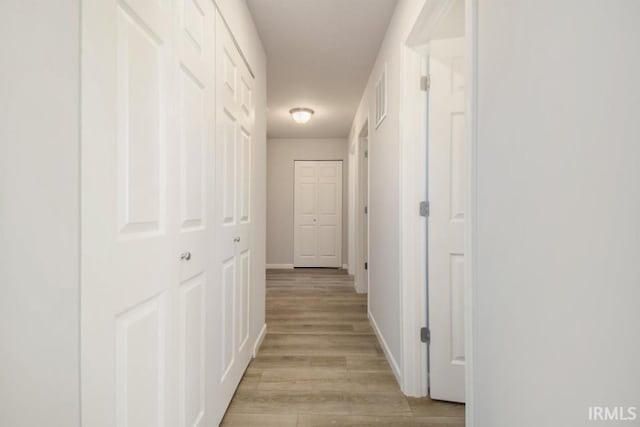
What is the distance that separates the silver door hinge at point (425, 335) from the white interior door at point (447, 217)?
0.04 meters

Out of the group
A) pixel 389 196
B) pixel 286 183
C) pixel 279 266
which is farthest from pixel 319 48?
pixel 279 266

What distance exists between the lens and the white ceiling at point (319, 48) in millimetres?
2314

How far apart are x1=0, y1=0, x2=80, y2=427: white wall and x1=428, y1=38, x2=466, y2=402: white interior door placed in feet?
5.59

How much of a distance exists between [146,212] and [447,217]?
1.55m

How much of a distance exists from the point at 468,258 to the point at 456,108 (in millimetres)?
1073

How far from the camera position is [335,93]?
13.1ft

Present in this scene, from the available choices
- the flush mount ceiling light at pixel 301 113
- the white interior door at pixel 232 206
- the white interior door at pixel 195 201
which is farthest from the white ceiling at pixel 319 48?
the white interior door at pixel 195 201

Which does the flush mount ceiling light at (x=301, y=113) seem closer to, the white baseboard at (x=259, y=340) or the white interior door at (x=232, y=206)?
the white interior door at (x=232, y=206)

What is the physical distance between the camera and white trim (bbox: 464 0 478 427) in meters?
1.13

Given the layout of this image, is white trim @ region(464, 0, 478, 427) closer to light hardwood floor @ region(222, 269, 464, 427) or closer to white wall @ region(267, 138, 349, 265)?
light hardwood floor @ region(222, 269, 464, 427)

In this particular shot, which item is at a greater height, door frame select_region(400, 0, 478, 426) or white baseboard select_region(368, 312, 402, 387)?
door frame select_region(400, 0, 478, 426)

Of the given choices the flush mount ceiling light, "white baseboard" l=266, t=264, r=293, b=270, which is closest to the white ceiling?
the flush mount ceiling light

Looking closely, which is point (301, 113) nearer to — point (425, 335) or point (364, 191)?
point (364, 191)

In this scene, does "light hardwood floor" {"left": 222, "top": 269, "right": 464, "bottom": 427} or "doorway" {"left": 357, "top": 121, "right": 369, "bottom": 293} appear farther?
"doorway" {"left": 357, "top": 121, "right": 369, "bottom": 293}
